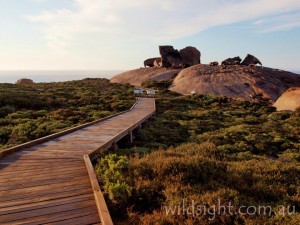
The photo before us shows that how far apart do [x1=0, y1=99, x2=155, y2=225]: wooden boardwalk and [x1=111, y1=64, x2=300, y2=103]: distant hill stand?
122 feet

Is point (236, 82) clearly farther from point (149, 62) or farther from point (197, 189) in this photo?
point (197, 189)

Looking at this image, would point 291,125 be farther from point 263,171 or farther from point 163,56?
point 163,56

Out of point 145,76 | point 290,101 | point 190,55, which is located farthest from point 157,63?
point 290,101

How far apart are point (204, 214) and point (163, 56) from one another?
71.3m

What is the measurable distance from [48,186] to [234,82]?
45.5 metres

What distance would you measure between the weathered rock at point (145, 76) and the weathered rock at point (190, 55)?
8899mm

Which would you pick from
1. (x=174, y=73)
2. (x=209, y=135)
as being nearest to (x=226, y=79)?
(x=174, y=73)

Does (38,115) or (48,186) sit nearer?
(48,186)

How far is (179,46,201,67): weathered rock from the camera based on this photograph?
2944 inches

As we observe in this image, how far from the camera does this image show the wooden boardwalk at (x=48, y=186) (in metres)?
5.10

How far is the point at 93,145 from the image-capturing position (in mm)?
10766

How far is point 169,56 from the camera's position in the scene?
7431 cm

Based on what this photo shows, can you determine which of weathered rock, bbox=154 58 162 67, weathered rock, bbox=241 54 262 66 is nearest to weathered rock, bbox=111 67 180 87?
weathered rock, bbox=154 58 162 67

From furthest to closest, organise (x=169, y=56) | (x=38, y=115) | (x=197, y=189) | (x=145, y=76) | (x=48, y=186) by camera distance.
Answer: (x=169, y=56)
(x=145, y=76)
(x=38, y=115)
(x=197, y=189)
(x=48, y=186)
